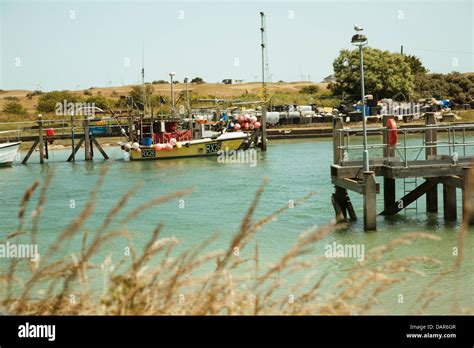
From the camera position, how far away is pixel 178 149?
156ft

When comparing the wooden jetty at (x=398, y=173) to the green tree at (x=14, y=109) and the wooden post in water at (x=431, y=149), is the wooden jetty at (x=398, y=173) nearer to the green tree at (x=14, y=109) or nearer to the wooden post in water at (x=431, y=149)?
the wooden post in water at (x=431, y=149)

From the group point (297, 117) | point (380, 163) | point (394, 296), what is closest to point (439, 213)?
point (380, 163)

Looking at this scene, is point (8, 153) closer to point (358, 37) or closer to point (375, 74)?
point (358, 37)

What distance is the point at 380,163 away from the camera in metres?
18.7

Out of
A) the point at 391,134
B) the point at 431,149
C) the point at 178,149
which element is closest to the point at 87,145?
the point at 178,149

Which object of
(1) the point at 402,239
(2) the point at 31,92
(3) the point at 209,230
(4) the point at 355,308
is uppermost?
(2) the point at 31,92

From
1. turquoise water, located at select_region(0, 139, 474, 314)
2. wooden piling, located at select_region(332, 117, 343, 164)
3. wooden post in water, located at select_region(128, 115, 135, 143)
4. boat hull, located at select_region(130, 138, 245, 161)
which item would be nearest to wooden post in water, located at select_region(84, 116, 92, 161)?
turquoise water, located at select_region(0, 139, 474, 314)

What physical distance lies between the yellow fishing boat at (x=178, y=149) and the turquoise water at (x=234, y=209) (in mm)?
935

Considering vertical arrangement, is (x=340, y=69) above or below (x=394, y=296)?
above

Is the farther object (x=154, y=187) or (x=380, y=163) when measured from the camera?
(x=154, y=187)

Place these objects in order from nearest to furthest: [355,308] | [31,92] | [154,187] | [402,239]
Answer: [402,239]
[355,308]
[154,187]
[31,92]
